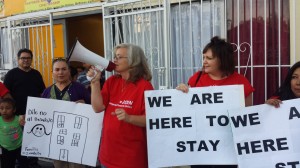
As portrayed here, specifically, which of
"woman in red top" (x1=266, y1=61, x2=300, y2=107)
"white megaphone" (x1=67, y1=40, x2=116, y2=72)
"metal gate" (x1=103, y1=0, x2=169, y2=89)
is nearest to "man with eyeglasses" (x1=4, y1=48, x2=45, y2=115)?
"metal gate" (x1=103, y1=0, x2=169, y2=89)

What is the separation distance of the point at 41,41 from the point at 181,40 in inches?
120

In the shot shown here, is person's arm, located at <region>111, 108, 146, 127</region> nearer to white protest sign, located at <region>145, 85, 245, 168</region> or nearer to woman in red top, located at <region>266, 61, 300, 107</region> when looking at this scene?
white protest sign, located at <region>145, 85, 245, 168</region>

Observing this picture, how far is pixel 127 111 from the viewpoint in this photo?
2875mm

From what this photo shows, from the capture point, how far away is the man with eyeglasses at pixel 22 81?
16.9 ft

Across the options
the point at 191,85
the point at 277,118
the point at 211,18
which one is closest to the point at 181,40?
the point at 211,18

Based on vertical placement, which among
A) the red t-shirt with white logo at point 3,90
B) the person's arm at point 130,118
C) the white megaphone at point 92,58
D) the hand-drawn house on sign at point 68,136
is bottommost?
the hand-drawn house on sign at point 68,136

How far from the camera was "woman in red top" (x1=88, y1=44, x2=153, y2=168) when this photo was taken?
2.91m

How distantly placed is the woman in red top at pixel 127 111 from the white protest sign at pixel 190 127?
72mm

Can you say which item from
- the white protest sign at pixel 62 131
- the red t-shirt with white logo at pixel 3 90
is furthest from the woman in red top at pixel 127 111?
the red t-shirt with white logo at pixel 3 90

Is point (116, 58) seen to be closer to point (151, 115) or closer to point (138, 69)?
point (138, 69)

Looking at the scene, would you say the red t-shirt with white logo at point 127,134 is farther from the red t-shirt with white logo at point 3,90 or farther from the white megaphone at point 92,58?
the red t-shirt with white logo at point 3,90

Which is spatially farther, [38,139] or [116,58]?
[38,139]

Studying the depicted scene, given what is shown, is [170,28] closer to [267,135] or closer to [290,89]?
[290,89]

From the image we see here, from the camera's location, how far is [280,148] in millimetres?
2877
